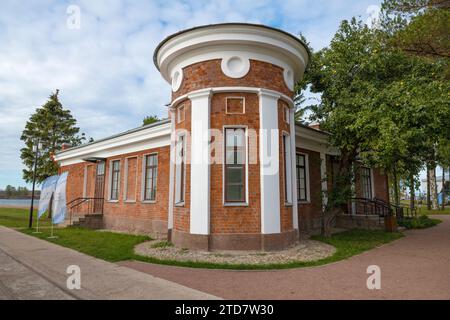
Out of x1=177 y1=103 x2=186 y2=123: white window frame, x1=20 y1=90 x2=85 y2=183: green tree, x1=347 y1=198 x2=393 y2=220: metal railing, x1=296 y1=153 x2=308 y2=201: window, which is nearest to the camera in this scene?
x1=177 y1=103 x2=186 y2=123: white window frame

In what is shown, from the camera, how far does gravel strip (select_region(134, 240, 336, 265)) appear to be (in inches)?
283

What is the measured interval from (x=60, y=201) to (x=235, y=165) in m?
7.37

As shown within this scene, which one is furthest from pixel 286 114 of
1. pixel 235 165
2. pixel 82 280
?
pixel 82 280

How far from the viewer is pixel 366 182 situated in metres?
17.2

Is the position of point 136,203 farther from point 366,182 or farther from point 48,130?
point 48,130

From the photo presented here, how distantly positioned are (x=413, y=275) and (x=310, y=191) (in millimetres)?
7224

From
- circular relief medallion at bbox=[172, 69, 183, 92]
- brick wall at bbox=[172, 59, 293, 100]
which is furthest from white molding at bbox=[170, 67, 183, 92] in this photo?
brick wall at bbox=[172, 59, 293, 100]

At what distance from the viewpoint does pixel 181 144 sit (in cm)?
963

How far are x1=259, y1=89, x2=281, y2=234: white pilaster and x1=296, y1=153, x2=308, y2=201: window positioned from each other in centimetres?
442

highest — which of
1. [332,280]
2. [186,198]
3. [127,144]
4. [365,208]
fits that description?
[127,144]

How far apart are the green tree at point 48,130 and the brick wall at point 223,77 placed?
20824 millimetres

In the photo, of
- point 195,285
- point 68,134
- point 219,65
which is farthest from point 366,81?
point 68,134

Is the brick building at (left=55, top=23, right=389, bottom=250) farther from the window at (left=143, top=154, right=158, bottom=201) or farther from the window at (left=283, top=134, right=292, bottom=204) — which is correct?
the window at (left=143, top=154, right=158, bottom=201)

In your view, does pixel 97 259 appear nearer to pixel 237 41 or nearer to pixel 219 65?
pixel 219 65
